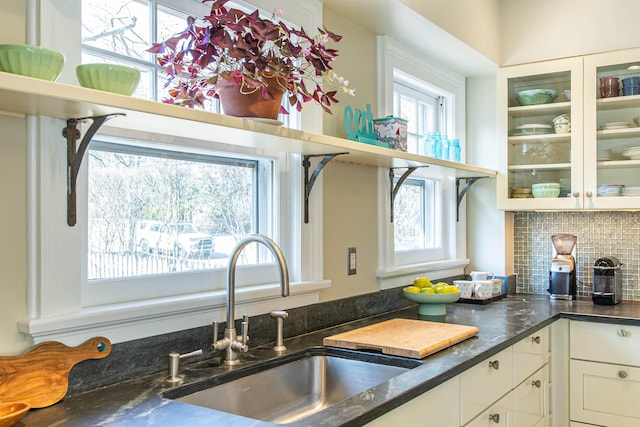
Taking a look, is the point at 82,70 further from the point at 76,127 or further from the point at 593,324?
the point at 593,324

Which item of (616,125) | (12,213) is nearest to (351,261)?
(12,213)

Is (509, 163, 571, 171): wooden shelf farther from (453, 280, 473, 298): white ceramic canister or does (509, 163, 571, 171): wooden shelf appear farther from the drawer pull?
the drawer pull

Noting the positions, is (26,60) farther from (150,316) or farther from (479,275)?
(479,275)

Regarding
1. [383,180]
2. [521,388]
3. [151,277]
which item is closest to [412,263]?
[383,180]

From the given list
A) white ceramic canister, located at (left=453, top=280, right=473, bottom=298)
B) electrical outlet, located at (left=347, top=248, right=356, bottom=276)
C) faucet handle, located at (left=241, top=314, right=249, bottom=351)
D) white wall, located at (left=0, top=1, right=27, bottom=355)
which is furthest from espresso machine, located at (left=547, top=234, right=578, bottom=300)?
white wall, located at (left=0, top=1, right=27, bottom=355)

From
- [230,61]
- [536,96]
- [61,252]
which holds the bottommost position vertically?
[61,252]

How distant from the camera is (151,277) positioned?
5.62ft

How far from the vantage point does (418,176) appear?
3156 mm

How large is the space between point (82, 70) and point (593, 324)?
252cm

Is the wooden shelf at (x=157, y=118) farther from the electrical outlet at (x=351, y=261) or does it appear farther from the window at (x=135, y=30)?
the electrical outlet at (x=351, y=261)

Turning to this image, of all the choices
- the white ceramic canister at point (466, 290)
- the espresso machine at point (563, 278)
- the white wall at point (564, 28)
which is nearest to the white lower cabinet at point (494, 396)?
the white ceramic canister at point (466, 290)

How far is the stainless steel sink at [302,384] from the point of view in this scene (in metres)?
1.72

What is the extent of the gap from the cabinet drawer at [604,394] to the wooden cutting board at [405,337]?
0.92 metres

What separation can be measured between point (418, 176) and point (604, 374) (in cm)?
131
